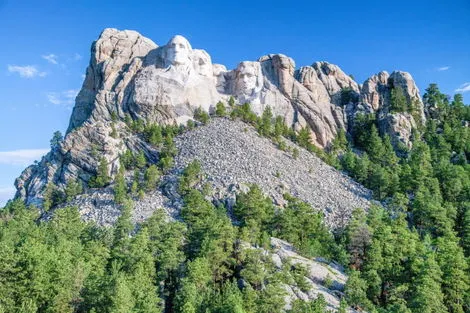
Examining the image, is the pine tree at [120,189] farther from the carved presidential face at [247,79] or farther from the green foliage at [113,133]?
the carved presidential face at [247,79]

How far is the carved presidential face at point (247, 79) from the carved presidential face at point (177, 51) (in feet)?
47.8

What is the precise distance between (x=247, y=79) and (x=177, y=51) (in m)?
19.5

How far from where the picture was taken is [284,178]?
300 ft

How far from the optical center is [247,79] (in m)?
124

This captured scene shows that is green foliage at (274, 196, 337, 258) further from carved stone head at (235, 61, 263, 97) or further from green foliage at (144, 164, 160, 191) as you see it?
carved stone head at (235, 61, 263, 97)

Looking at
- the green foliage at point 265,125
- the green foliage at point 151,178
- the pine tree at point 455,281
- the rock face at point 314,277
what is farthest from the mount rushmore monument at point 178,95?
the pine tree at point 455,281

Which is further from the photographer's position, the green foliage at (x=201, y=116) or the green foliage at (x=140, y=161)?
the green foliage at (x=201, y=116)

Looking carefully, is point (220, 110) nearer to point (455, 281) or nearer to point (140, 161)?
point (140, 161)

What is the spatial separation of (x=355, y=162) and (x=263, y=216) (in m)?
39.5

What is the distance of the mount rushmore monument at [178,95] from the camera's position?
3762 inches

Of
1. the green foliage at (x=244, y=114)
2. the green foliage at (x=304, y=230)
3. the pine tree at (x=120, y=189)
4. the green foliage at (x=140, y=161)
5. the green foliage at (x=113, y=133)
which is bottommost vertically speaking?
the green foliage at (x=304, y=230)

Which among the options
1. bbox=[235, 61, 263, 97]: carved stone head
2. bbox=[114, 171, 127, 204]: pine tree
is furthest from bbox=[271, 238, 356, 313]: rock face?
Result: bbox=[235, 61, 263, 97]: carved stone head

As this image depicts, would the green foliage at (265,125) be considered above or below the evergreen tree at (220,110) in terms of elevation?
below

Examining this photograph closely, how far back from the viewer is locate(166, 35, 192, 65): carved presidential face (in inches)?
4518
